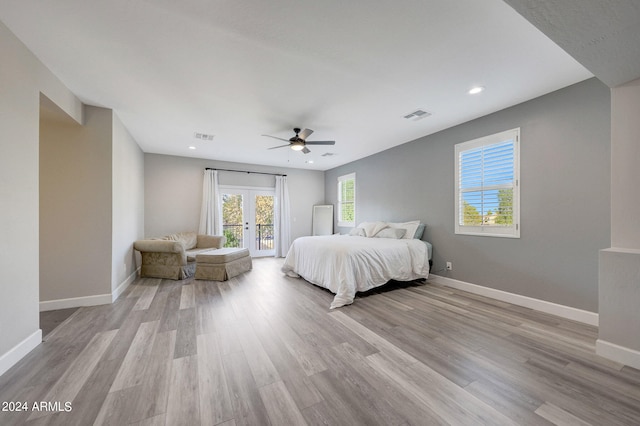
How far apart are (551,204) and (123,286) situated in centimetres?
605

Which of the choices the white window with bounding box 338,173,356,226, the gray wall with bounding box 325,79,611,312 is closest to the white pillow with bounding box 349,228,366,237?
the white window with bounding box 338,173,356,226

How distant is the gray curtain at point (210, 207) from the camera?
596 cm

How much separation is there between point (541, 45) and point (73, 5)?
3596 mm

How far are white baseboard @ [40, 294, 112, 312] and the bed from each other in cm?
279

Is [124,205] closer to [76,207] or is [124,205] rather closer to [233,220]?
[76,207]

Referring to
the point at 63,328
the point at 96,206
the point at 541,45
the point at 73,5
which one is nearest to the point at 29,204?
the point at 96,206

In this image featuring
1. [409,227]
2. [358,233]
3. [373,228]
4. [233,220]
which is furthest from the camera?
[233,220]

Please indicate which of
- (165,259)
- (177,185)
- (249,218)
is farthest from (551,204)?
(177,185)

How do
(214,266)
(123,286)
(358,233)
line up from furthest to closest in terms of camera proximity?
(358,233)
(214,266)
(123,286)

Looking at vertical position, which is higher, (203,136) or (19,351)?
(203,136)

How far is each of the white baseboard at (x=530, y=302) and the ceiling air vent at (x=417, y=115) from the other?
265 cm

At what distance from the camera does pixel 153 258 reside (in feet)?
14.5

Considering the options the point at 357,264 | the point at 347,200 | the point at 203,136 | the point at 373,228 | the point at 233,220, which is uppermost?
the point at 203,136

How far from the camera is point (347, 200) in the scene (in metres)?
6.71
